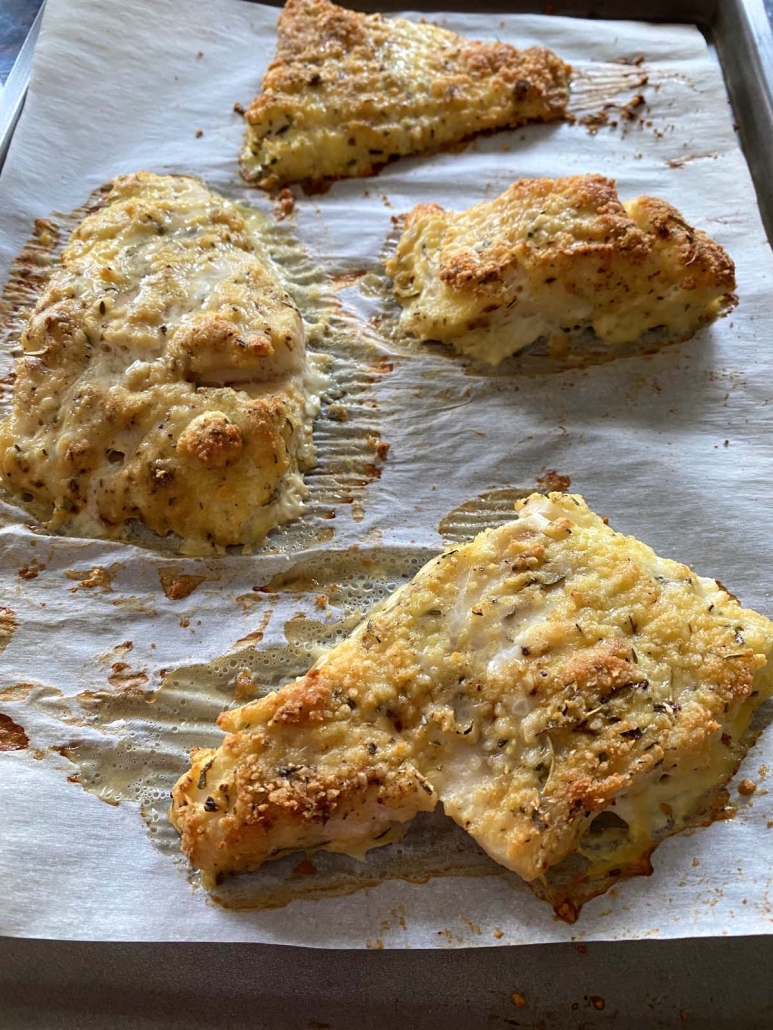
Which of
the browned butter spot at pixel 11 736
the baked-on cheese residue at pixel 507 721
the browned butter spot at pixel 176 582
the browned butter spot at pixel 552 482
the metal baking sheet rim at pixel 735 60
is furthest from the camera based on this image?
the metal baking sheet rim at pixel 735 60

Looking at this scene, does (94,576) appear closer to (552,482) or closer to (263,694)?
(263,694)

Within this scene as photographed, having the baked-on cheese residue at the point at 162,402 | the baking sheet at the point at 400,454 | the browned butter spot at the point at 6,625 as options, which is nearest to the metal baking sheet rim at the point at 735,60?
the baking sheet at the point at 400,454

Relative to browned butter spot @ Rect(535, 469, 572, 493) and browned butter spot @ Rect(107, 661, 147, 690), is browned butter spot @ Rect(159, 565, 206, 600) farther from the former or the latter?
browned butter spot @ Rect(535, 469, 572, 493)

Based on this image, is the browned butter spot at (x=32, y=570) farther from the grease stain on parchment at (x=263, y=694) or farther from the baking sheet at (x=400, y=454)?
the grease stain on parchment at (x=263, y=694)

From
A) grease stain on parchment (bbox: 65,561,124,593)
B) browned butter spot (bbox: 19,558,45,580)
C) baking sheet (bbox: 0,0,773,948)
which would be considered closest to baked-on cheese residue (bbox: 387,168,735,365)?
baking sheet (bbox: 0,0,773,948)

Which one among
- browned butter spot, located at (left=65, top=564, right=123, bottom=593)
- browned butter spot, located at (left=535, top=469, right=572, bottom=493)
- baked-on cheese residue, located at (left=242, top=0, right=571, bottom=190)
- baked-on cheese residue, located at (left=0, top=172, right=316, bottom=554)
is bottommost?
browned butter spot, located at (left=65, top=564, right=123, bottom=593)

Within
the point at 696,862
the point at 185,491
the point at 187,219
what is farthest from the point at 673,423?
the point at 187,219

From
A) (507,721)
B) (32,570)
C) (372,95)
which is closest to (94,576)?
(32,570)

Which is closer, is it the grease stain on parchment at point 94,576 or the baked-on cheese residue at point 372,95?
the grease stain on parchment at point 94,576
